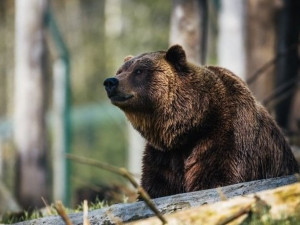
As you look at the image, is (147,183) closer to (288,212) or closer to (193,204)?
(193,204)

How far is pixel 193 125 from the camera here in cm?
637

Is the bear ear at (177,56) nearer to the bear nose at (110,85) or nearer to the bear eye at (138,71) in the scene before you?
the bear eye at (138,71)

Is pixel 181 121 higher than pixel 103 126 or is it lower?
higher

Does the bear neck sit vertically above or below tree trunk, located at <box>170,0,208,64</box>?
below

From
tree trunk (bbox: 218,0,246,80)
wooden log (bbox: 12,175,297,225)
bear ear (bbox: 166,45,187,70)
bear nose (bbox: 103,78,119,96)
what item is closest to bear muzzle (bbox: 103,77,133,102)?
bear nose (bbox: 103,78,119,96)

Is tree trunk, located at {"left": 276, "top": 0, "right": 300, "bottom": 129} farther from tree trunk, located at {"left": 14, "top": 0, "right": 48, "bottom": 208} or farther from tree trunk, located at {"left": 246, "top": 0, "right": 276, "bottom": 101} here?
tree trunk, located at {"left": 14, "top": 0, "right": 48, "bottom": 208}

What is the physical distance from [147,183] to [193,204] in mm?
1546

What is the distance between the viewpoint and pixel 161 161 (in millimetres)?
6465

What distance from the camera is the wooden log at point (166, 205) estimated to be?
4.87m

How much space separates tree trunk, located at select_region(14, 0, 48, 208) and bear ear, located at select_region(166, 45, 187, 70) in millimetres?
6310

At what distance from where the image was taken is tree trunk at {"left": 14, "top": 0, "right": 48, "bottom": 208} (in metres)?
12.6

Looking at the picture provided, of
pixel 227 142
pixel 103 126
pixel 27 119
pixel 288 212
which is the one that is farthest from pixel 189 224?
pixel 103 126

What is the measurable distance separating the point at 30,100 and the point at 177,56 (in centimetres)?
A: 642

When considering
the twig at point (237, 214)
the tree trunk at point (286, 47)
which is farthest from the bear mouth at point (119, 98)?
the tree trunk at point (286, 47)
